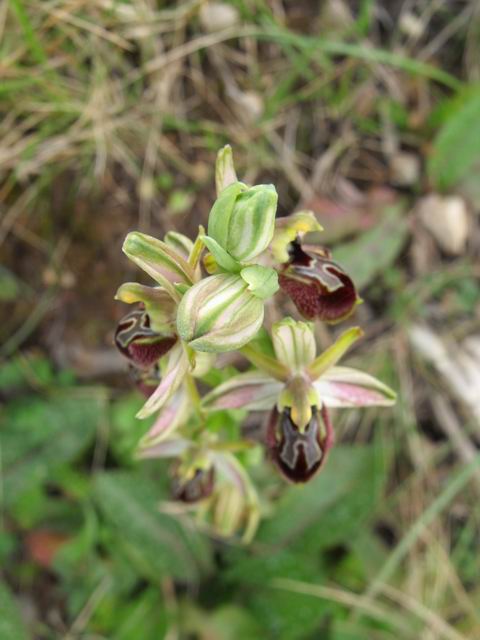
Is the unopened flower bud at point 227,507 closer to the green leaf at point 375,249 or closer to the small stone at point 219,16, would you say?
the green leaf at point 375,249

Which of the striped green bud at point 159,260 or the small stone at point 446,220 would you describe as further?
the small stone at point 446,220

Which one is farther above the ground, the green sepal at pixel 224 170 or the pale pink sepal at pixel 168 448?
the green sepal at pixel 224 170

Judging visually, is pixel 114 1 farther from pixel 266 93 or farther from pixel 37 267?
pixel 37 267

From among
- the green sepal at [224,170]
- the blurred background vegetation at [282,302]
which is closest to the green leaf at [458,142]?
the blurred background vegetation at [282,302]

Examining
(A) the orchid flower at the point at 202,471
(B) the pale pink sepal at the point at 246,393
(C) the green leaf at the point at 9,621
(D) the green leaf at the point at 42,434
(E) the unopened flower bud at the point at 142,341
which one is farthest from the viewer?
(D) the green leaf at the point at 42,434

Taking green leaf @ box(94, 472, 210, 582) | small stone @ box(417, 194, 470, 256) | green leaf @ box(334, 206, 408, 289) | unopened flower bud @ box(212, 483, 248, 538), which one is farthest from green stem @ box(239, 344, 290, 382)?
small stone @ box(417, 194, 470, 256)

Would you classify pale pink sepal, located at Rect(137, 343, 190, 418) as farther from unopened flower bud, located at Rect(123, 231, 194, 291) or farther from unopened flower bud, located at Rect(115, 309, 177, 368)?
unopened flower bud, located at Rect(123, 231, 194, 291)

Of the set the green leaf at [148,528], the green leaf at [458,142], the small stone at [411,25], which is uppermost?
the small stone at [411,25]
